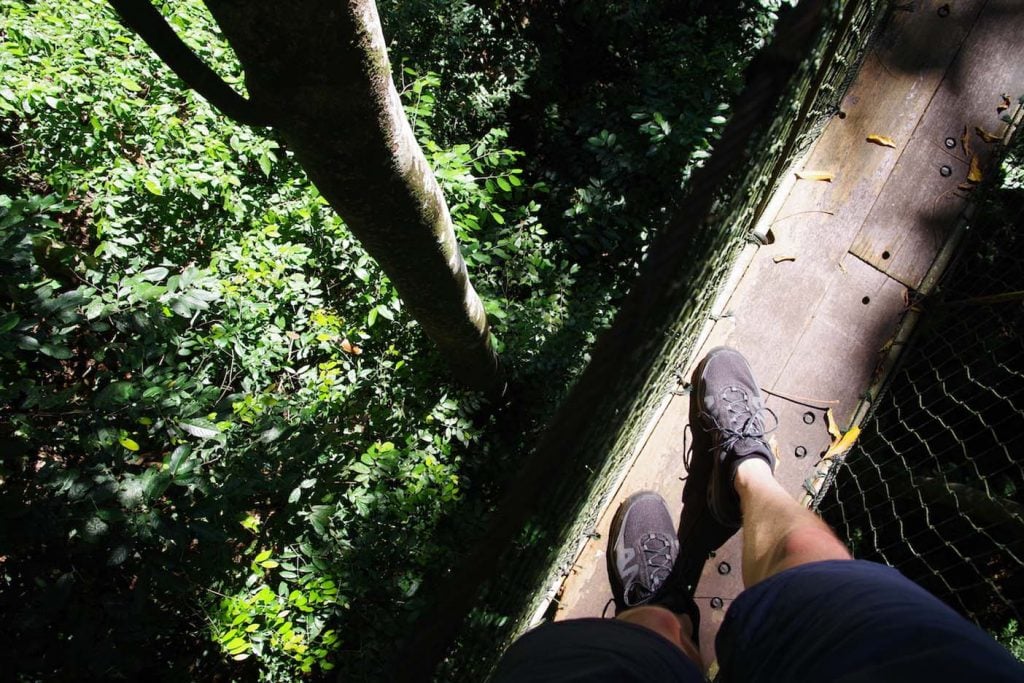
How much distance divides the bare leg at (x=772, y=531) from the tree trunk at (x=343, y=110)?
5.05 ft

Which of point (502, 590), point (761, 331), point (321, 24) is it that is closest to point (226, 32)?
point (321, 24)

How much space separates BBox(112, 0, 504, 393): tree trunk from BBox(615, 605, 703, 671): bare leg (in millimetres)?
1607

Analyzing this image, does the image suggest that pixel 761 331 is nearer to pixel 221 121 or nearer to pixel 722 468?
pixel 722 468

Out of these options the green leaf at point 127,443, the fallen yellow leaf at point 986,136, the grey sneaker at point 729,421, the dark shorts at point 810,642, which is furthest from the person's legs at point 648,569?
the fallen yellow leaf at point 986,136

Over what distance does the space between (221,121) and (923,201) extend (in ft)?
11.7

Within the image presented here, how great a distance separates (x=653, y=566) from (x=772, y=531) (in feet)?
1.87

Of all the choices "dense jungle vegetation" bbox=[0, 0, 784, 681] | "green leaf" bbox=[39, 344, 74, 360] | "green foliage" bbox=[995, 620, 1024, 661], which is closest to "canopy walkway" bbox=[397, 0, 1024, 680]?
"green foliage" bbox=[995, 620, 1024, 661]

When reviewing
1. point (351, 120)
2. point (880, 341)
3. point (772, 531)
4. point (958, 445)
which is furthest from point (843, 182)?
point (351, 120)

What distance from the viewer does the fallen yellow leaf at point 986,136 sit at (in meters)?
3.01

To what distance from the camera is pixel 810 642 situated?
4.61 ft

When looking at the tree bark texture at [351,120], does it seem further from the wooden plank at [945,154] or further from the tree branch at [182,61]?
the wooden plank at [945,154]

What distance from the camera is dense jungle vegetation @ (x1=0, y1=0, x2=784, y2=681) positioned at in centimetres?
173

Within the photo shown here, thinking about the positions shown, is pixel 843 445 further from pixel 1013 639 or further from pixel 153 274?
pixel 153 274

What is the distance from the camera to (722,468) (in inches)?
100
